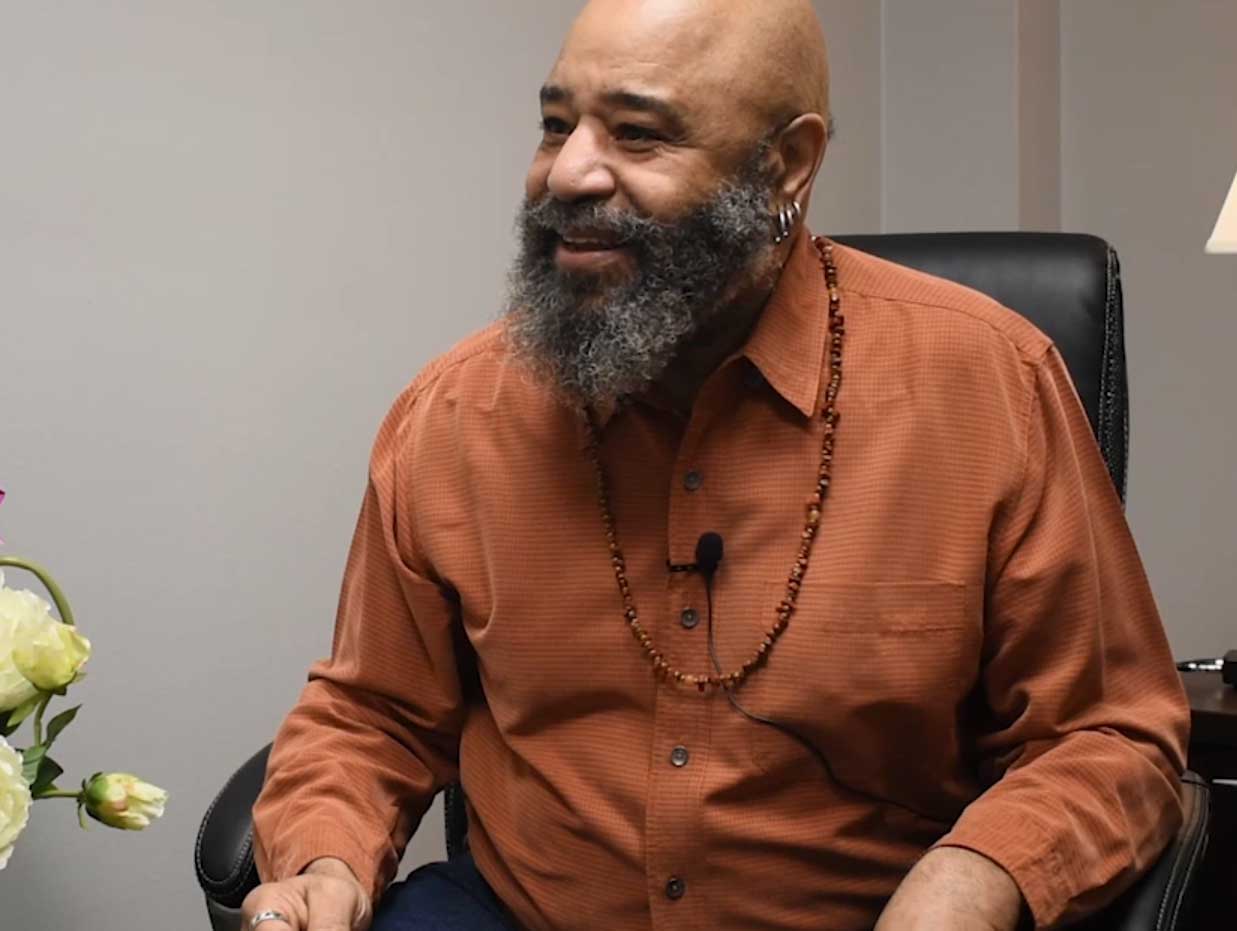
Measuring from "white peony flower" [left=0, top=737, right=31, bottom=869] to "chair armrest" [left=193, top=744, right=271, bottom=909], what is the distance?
0.38m

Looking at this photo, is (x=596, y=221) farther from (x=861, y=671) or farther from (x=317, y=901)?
(x=317, y=901)

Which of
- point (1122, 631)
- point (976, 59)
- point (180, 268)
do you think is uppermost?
point (976, 59)

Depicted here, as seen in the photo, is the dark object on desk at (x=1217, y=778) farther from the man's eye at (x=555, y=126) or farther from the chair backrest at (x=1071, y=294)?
the man's eye at (x=555, y=126)

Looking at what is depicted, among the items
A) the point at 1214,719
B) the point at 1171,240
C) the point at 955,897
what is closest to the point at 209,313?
the point at 955,897

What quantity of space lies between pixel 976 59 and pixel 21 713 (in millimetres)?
2100

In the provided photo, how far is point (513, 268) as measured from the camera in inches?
52.5

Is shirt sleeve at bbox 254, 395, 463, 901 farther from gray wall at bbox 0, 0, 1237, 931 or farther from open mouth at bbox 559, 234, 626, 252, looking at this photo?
gray wall at bbox 0, 0, 1237, 931

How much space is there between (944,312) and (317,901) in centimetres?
63

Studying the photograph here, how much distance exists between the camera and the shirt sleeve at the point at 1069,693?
3.77 ft

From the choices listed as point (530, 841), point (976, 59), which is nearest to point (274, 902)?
point (530, 841)

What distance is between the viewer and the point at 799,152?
131 cm

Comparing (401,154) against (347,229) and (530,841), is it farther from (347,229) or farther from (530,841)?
(530,841)

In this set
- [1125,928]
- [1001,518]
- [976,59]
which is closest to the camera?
[1125,928]

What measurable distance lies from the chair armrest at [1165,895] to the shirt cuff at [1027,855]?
0.15ft
